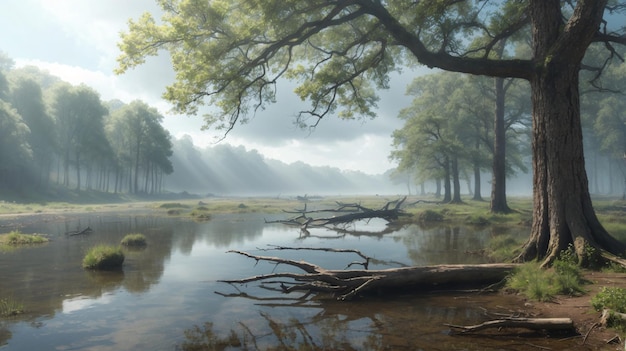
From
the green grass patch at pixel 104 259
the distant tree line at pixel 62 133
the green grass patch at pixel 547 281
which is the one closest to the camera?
the green grass patch at pixel 547 281

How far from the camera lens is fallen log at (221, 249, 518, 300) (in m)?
8.70

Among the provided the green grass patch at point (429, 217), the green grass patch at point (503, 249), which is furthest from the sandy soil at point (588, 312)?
the green grass patch at point (429, 217)

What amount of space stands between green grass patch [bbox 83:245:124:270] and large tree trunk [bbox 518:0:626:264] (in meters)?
13.3

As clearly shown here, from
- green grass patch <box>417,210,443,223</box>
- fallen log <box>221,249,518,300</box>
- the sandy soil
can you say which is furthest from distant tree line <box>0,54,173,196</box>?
the sandy soil

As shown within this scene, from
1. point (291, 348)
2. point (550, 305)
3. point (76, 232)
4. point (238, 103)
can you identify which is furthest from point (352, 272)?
point (76, 232)

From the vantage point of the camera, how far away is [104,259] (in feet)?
39.5

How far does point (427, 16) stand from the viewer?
13.9 m

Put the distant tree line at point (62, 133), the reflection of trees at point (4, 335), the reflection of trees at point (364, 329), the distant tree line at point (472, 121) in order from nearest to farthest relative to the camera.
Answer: the reflection of trees at point (364, 329), the reflection of trees at point (4, 335), the distant tree line at point (472, 121), the distant tree line at point (62, 133)

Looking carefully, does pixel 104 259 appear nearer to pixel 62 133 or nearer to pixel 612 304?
pixel 612 304

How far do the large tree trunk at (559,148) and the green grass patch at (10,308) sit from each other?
1278cm

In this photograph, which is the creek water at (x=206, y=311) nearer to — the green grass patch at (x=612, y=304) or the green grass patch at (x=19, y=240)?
the green grass patch at (x=612, y=304)

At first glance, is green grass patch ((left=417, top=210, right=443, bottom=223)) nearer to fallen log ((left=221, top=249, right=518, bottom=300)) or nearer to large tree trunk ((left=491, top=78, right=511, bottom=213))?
large tree trunk ((left=491, top=78, right=511, bottom=213))

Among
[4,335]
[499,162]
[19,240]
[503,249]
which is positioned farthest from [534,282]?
[499,162]

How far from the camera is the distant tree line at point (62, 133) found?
5019 centimetres
